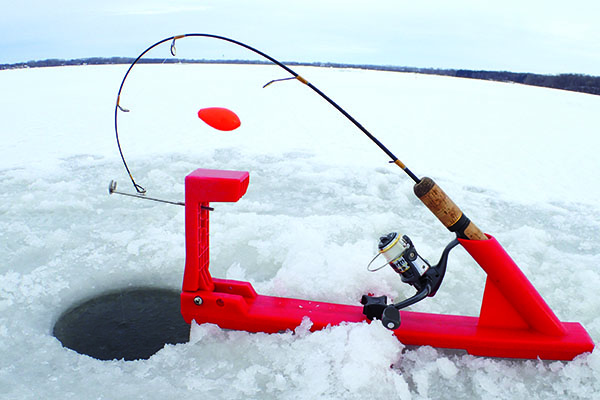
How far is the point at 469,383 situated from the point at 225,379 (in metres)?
0.96

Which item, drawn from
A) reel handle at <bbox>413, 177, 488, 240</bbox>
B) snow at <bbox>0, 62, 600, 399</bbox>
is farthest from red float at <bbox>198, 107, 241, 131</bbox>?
snow at <bbox>0, 62, 600, 399</bbox>

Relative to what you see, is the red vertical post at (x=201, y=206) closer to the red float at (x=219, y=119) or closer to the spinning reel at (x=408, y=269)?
the red float at (x=219, y=119)

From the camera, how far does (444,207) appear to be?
168cm

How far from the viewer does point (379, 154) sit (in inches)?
209

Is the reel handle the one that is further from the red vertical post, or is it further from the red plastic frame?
the red vertical post

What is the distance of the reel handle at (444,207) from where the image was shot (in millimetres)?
1664

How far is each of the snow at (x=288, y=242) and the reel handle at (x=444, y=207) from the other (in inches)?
20.5

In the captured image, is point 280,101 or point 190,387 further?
point 280,101

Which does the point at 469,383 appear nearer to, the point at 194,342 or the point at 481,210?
the point at 194,342

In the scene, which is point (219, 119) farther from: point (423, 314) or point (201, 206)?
point (423, 314)

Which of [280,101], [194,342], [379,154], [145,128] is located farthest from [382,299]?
[280,101]

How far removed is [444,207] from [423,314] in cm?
57

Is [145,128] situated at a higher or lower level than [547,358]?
lower

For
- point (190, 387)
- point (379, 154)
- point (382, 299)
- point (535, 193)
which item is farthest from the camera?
point (379, 154)
